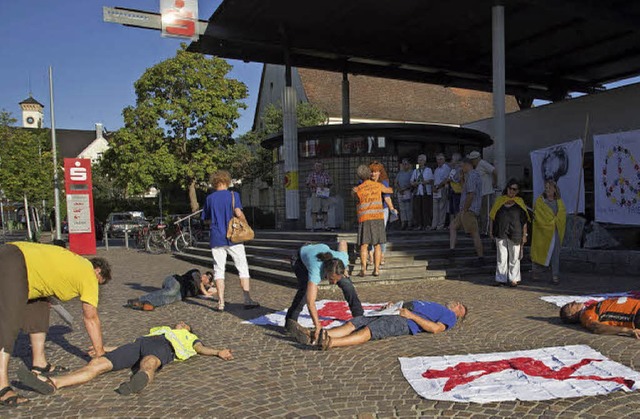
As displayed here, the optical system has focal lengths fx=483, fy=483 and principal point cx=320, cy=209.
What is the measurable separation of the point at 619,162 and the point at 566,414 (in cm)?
927

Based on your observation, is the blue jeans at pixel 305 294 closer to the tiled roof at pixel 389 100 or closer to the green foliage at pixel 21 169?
the green foliage at pixel 21 169

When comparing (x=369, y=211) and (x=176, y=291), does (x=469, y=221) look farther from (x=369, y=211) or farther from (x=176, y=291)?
(x=176, y=291)

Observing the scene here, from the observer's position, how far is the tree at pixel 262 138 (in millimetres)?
29328

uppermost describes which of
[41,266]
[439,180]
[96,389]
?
[439,180]

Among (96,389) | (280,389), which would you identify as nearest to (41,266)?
(96,389)

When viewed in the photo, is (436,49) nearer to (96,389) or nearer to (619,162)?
(619,162)

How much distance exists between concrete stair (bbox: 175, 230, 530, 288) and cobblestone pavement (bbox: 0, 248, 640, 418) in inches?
50.9

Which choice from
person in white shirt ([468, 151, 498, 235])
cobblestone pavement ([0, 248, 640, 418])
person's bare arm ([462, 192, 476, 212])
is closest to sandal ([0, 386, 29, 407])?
cobblestone pavement ([0, 248, 640, 418])

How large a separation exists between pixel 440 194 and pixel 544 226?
12.7 feet

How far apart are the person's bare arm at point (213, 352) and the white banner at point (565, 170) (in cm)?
934

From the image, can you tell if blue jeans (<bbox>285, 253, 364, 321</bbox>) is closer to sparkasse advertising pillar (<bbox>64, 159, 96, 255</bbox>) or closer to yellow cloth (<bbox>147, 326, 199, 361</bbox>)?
yellow cloth (<bbox>147, 326, 199, 361</bbox>)

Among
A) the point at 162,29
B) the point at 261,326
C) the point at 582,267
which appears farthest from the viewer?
the point at 162,29

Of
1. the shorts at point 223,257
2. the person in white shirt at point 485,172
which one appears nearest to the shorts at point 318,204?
the person in white shirt at point 485,172

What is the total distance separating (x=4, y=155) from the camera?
2412 centimetres
